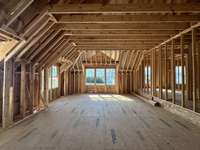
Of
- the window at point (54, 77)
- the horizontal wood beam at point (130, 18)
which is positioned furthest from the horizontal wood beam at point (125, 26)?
the window at point (54, 77)

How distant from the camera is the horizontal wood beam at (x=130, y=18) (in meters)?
5.50

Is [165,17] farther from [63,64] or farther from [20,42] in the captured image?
[63,64]

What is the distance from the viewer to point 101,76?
1608cm

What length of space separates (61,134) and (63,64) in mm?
8718

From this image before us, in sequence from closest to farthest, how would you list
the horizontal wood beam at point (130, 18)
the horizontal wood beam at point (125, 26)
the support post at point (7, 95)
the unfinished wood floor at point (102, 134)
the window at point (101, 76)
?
the unfinished wood floor at point (102, 134) → the support post at point (7, 95) → the horizontal wood beam at point (130, 18) → the horizontal wood beam at point (125, 26) → the window at point (101, 76)

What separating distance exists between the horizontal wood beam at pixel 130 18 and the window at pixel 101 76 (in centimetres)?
1050

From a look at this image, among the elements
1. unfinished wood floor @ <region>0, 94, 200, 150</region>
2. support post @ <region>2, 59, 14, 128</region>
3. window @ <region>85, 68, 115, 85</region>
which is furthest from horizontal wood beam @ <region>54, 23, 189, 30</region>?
window @ <region>85, 68, 115, 85</region>

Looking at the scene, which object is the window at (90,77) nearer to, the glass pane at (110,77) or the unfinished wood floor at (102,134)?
the glass pane at (110,77)

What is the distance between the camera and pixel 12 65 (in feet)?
18.3

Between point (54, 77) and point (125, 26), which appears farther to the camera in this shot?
point (54, 77)

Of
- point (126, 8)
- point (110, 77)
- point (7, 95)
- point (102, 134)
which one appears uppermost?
point (126, 8)

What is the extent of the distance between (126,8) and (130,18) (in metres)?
0.87

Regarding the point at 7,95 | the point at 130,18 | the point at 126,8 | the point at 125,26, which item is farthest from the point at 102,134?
Result: the point at 125,26

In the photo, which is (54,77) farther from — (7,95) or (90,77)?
(7,95)
